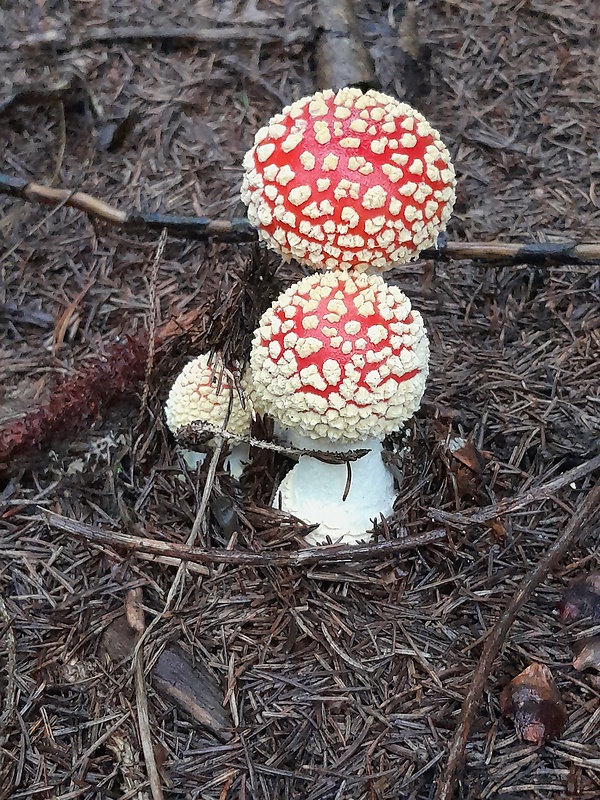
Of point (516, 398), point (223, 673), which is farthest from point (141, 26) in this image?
point (223, 673)

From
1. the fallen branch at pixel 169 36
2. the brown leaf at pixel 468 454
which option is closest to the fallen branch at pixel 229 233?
the brown leaf at pixel 468 454

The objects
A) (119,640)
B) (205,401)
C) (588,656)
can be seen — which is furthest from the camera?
(205,401)

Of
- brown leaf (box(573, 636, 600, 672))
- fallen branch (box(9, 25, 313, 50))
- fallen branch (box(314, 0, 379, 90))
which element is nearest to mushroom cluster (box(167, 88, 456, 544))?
brown leaf (box(573, 636, 600, 672))

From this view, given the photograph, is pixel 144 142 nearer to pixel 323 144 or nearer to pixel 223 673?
Answer: pixel 323 144

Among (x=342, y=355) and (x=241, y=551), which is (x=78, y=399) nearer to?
(x=241, y=551)

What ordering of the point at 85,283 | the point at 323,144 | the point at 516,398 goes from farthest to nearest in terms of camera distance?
the point at 85,283, the point at 516,398, the point at 323,144

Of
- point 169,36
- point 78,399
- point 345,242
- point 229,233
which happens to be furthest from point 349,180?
point 169,36

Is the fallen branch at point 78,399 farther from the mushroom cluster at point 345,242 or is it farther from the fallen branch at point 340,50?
the fallen branch at point 340,50

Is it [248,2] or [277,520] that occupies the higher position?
[248,2]
